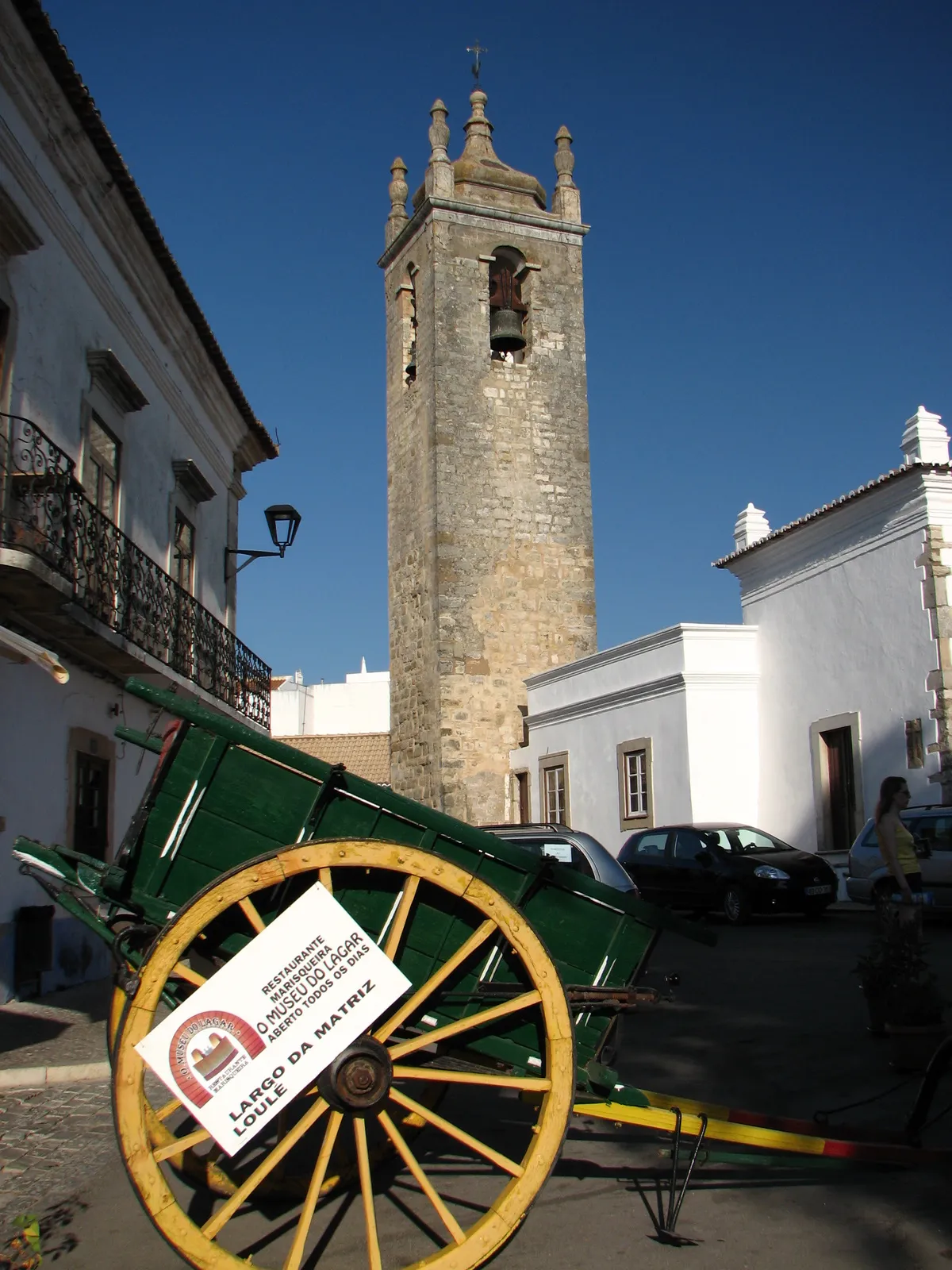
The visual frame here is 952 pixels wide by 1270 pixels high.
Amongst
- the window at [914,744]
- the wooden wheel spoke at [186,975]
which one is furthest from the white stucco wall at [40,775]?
the window at [914,744]

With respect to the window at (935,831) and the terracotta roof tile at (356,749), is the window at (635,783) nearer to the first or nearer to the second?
the window at (935,831)

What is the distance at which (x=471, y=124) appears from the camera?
29.1 m

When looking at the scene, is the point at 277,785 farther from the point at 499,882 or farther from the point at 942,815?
the point at 942,815

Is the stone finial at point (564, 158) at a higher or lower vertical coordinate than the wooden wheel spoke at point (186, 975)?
higher

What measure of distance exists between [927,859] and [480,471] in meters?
15.0

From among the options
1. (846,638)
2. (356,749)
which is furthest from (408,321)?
(356,749)

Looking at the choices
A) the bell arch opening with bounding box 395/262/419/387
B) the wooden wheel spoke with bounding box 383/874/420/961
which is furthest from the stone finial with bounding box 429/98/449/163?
the wooden wheel spoke with bounding box 383/874/420/961

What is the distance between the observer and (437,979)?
3.44m

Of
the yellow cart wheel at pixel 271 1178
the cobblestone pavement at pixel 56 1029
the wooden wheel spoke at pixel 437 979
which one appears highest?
the wooden wheel spoke at pixel 437 979

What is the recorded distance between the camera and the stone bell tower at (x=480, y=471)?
2512 cm

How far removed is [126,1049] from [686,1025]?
5.63 meters

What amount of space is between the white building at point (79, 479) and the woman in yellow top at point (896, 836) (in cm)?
559

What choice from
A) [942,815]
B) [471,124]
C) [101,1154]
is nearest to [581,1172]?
[101,1154]

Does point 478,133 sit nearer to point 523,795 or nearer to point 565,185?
point 565,185
